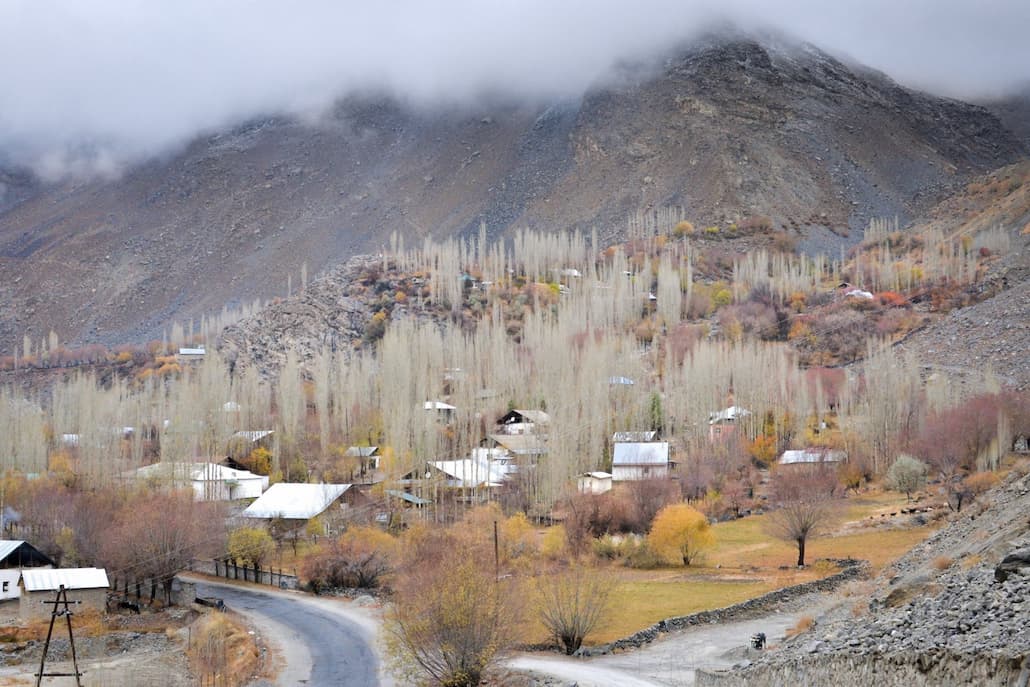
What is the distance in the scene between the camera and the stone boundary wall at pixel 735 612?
106 ft

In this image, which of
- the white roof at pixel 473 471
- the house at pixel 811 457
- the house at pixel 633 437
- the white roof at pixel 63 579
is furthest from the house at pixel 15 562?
the house at pixel 811 457

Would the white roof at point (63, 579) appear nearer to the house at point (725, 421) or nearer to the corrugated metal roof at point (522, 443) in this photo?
the corrugated metal roof at point (522, 443)

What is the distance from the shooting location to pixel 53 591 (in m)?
41.9

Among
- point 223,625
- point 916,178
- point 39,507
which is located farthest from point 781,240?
point 223,625

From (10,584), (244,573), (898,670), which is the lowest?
(244,573)

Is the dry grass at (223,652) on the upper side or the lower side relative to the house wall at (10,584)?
lower

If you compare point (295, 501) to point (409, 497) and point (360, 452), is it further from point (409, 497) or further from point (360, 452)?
point (360, 452)

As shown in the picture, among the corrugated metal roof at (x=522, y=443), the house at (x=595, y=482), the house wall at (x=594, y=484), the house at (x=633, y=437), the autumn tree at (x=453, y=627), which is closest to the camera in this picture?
the autumn tree at (x=453, y=627)

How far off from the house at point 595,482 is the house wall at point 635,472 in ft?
1.35

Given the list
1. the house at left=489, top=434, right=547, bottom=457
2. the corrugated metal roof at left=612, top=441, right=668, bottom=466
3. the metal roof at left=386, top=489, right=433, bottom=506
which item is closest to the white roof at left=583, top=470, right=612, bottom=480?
the corrugated metal roof at left=612, top=441, right=668, bottom=466

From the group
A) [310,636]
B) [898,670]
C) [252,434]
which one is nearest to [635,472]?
[310,636]

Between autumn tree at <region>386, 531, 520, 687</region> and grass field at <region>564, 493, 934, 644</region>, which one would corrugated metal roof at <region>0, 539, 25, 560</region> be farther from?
grass field at <region>564, 493, 934, 644</region>

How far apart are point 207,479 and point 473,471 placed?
1330 centimetres

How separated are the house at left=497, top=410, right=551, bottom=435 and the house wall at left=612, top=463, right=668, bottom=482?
6.15 m
